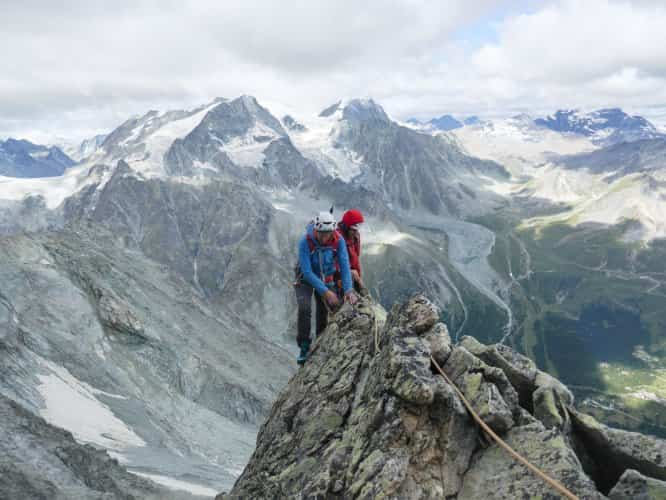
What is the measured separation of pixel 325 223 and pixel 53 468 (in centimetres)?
1593

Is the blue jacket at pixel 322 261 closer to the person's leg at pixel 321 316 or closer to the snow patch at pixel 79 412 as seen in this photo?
the person's leg at pixel 321 316

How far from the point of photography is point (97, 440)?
3169 centimetres

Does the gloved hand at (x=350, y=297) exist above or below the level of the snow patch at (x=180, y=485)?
above

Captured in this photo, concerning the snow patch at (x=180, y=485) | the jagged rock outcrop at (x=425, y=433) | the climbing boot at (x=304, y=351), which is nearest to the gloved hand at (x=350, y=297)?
the jagged rock outcrop at (x=425, y=433)

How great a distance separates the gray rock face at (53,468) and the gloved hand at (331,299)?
458 inches

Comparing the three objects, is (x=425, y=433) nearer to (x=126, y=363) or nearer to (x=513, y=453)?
(x=513, y=453)

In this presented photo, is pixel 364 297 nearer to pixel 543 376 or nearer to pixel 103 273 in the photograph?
pixel 543 376

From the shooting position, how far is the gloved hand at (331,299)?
16.7 m

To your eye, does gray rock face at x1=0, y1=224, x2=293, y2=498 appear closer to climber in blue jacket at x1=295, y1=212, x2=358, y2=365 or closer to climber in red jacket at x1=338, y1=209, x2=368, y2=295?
climber in blue jacket at x1=295, y1=212, x2=358, y2=365

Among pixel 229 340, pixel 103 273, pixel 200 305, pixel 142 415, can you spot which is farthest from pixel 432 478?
pixel 200 305

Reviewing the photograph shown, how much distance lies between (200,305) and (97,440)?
57.3m

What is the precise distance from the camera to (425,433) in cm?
1124

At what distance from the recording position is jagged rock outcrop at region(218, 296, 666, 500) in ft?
35.0

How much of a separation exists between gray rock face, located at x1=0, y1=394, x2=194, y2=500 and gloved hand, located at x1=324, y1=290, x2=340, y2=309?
11.6m
